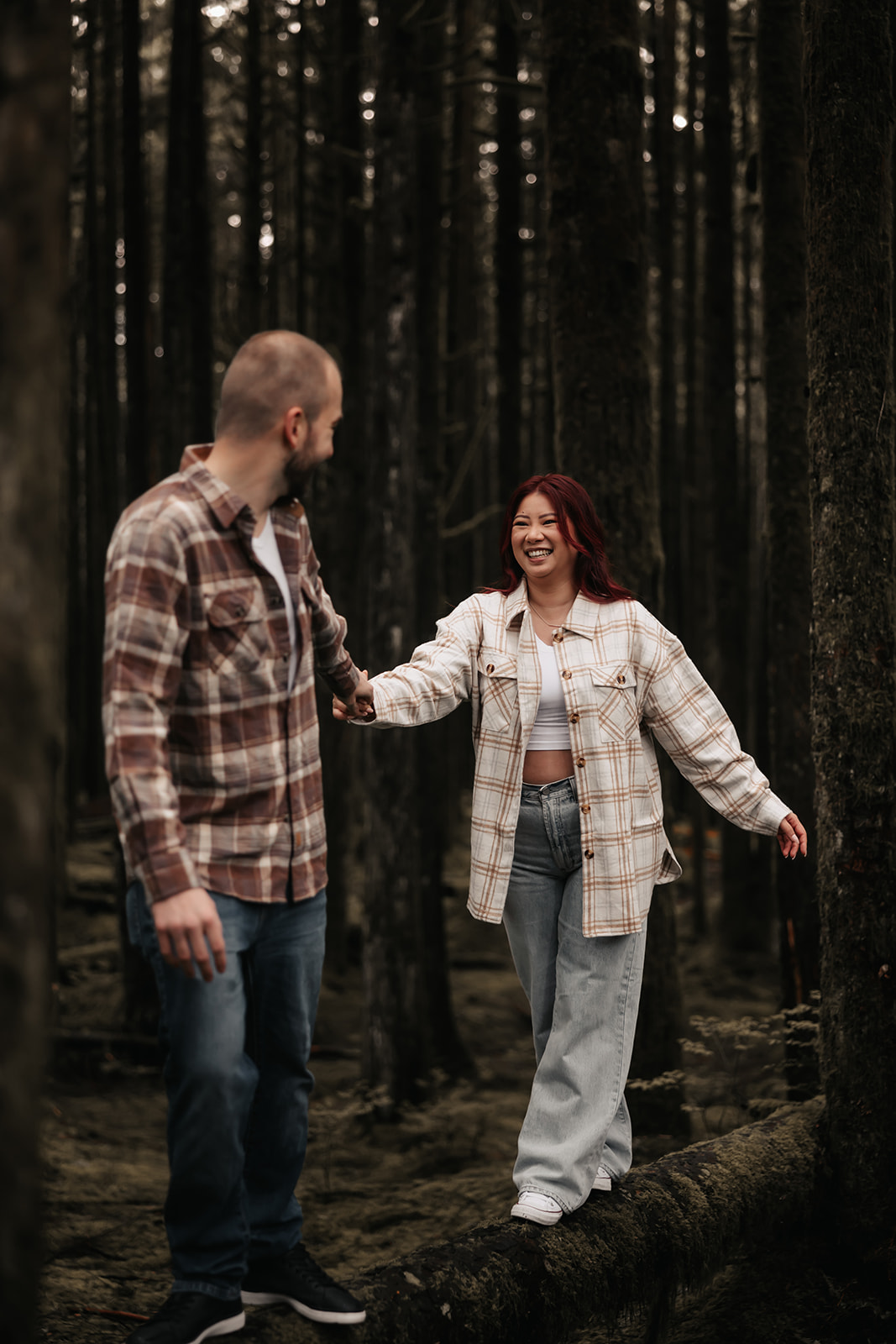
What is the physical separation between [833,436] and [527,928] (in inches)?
84.2

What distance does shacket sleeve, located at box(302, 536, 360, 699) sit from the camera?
9.56 ft

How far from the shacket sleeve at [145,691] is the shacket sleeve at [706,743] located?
5.53ft

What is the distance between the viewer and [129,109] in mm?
9156

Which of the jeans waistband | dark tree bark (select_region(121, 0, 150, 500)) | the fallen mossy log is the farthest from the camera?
dark tree bark (select_region(121, 0, 150, 500))

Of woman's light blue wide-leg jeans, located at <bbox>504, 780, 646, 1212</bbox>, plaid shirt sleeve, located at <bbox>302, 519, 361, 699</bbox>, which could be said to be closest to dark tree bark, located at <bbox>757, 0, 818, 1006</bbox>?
woman's light blue wide-leg jeans, located at <bbox>504, 780, 646, 1212</bbox>

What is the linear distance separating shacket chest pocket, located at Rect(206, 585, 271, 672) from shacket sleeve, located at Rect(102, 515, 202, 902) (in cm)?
8

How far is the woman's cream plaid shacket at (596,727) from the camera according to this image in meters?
3.46

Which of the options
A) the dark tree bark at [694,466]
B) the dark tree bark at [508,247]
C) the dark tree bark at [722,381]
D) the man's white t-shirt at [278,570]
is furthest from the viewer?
the dark tree bark at [694,466]

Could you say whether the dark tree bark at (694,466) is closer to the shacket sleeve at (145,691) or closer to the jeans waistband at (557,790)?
the jeans waistband at (557,790)

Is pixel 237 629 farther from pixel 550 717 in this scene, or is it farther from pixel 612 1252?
pixel 612 1252

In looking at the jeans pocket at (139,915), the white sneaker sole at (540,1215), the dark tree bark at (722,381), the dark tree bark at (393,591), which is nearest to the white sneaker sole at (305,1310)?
the white sneaker sole at (540,1215)

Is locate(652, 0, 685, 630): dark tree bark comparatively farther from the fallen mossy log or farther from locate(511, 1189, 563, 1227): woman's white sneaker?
locate(511, 1189, 563, 1227): woman's white sneaker

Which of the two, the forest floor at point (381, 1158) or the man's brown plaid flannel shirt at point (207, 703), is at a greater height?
the man's brown plaid flannel shirt at point (207, 703)

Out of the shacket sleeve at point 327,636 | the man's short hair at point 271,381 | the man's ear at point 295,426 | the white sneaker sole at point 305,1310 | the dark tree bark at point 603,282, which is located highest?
the dark tree bark at point 603,282
